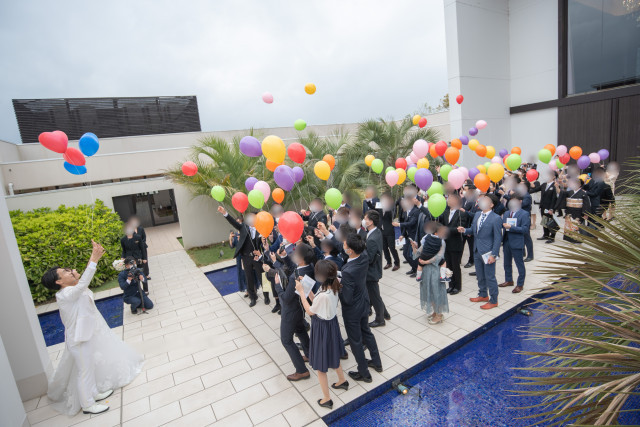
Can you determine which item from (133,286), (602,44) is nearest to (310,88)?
(133,286)

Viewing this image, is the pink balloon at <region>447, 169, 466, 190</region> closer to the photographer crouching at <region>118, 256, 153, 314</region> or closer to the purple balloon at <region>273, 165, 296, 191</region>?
the purple balloon at <region>273, 165, 296, 191</region>

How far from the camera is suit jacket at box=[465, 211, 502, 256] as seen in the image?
17.9 feet

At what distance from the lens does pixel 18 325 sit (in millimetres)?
4520

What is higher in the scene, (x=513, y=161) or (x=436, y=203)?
(x=513, y=161)

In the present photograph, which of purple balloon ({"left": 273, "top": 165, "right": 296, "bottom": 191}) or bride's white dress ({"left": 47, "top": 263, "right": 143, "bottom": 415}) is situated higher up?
purple balloon ({"left": 273, "top": 165, "right": 296, "bottom": 191})

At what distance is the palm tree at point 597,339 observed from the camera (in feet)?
3.93

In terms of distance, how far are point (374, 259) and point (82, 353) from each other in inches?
162

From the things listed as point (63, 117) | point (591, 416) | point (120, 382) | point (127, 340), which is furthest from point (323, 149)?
point (63, 117)

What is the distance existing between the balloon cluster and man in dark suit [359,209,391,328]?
14.9ft

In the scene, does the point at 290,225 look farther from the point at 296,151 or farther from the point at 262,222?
the point at 296,151

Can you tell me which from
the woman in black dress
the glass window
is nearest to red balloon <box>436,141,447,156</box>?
the woman in black dress

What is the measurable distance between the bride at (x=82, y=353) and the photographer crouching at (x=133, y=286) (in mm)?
2367

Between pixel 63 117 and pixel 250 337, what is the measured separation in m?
18.1

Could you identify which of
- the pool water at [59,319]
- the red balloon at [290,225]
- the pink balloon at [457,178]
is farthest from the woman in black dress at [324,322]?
the pool water at [59,319]
